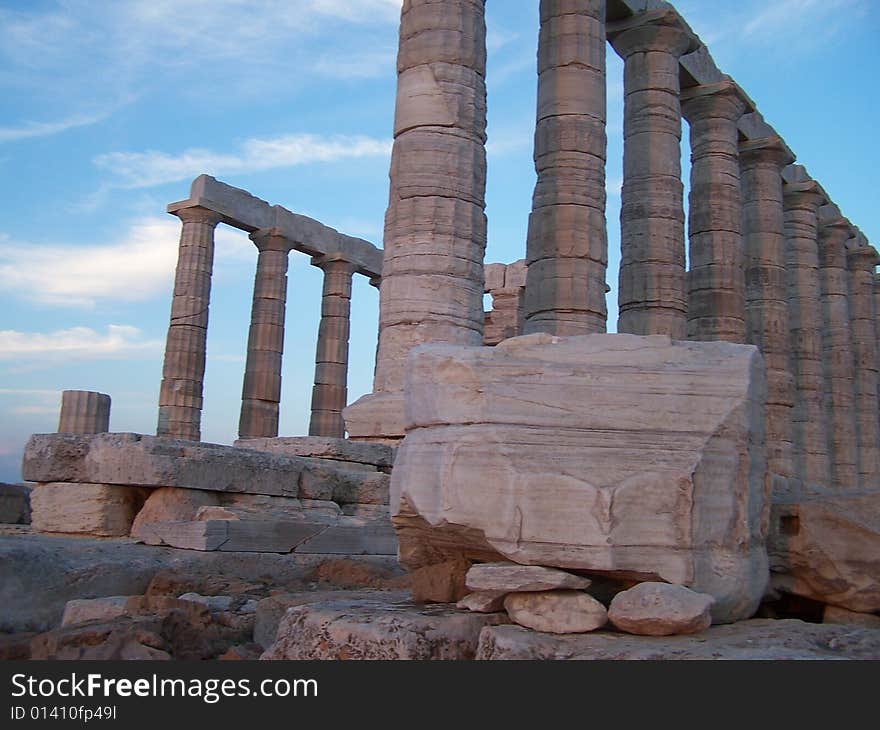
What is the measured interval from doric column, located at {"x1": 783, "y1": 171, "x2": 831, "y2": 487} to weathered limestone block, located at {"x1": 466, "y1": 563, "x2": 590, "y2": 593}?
60.1 ft

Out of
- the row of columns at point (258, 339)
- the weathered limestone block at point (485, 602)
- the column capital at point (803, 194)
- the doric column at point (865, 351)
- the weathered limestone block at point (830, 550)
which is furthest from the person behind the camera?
the doric column at point (865, 351)

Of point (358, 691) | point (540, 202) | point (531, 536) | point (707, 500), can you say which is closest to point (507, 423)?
point (531, 536)

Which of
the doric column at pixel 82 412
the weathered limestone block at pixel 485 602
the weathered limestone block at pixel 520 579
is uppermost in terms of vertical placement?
the doric column at pixel 82 412

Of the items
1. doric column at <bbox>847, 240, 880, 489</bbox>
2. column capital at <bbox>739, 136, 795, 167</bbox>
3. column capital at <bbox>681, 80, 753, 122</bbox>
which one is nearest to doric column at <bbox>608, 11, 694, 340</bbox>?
column capital at <bbox>681, 80, 753, 122</bbox>

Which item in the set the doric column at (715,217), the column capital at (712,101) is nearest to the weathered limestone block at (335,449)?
the doric column at (715,217)

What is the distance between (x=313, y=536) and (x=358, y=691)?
181 inches

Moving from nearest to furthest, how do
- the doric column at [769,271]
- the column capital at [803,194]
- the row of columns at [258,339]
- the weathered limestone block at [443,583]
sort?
the weathered limestone block at [443,583] → the doric column at [769,271] → the row of columns at [258,339] → the column capital at [803,194]

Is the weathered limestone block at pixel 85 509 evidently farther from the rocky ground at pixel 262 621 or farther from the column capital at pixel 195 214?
the column capital at pixel 195 214

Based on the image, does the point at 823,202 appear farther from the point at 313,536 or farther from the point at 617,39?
the point at 313,536

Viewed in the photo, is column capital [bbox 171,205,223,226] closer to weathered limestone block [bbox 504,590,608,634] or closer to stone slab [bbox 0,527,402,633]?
stone slab [bbox 0,527,402,633]

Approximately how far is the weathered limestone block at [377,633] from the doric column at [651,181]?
11.4m

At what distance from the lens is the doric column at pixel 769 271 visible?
1797 centimetres

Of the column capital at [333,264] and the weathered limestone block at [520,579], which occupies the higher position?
the column capital at [333,264]

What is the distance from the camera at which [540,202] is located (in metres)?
13.5
